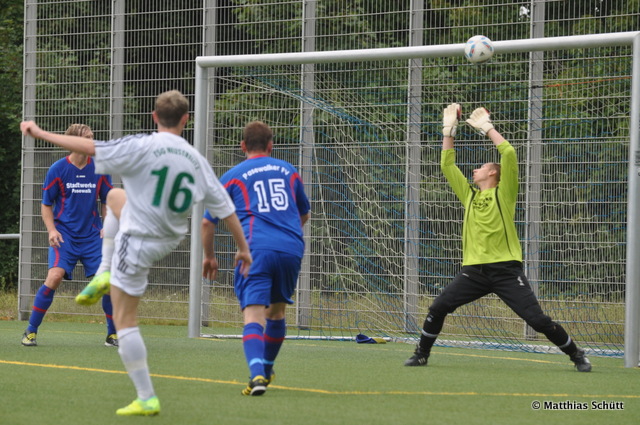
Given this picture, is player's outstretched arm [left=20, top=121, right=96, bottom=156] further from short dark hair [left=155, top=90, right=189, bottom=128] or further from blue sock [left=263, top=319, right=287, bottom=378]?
blue sock [left=263, top=319, right=287, bottom=378]

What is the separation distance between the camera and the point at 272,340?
732cm

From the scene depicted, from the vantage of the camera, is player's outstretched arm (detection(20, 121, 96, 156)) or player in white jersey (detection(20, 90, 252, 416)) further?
player in white jersey (detection(20, 90, 252, 416))

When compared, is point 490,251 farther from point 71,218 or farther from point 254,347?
point 71,218

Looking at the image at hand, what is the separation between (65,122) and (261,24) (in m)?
3.42

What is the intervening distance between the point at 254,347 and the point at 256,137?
54.6 inches

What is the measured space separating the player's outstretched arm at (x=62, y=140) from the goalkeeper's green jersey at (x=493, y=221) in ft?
13.3

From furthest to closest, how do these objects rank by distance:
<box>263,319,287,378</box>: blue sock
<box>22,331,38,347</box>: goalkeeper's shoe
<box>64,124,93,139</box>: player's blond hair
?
<box>22,331,38,347</box>: goalkeeper's shoe < <box>64,124,93,139</box>: player's blond hair < <box>263,319,287,378</box>: blue sock

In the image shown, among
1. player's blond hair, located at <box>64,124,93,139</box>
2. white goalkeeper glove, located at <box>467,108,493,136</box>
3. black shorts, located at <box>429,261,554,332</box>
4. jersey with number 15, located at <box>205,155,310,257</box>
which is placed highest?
white goalkeeper glove, located at <box>467,108,493,136</box>

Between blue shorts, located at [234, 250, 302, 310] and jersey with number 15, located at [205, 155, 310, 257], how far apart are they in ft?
0.19

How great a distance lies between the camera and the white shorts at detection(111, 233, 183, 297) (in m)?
5.91

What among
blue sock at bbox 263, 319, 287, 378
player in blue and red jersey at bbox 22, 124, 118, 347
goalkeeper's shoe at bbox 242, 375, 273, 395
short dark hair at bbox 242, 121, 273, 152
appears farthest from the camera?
player in blue and red jersey at bbox 22, 124, 118, 347

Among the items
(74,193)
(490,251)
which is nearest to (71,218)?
(74,193)

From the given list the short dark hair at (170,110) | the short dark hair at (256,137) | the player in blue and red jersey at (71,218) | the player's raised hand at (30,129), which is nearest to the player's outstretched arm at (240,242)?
the short dark hair at (170,110)

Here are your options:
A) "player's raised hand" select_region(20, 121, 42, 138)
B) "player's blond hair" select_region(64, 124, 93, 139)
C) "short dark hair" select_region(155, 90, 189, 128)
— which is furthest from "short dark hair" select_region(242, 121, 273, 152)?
"player's blond hair" select_region(64, 124, 93, 139)
